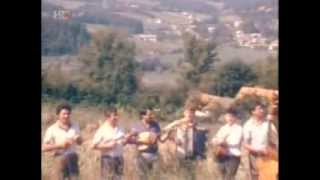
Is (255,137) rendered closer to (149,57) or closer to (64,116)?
(149,57)

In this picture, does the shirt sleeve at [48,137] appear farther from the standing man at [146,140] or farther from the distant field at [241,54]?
the distant field at [241,54]

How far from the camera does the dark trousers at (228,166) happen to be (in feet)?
11.4

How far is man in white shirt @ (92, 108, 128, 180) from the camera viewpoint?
3.48 meters

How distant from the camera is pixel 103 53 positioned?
3494 millimetres

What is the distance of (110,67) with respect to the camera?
138 inches

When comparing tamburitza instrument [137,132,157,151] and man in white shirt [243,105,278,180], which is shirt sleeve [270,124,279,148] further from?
tamburitza instrument [137,132,157,151]

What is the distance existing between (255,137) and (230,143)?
70mm

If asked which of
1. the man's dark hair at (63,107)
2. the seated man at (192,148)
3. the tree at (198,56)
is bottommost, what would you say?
the seated man at (192,148)

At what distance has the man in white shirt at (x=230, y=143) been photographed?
11.4 feet

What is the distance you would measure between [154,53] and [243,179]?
A: 1.39 ft

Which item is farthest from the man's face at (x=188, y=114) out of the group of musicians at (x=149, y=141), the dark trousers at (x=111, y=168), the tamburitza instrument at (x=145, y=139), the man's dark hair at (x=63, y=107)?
the man's dark hair at (x=63, y=107)

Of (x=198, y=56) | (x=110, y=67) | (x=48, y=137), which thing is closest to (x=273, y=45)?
(x=198, y=56)

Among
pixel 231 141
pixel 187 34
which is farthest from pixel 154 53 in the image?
pixel 231 141

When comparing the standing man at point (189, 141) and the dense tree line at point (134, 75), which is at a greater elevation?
the dense tree line at point (134, 75)
